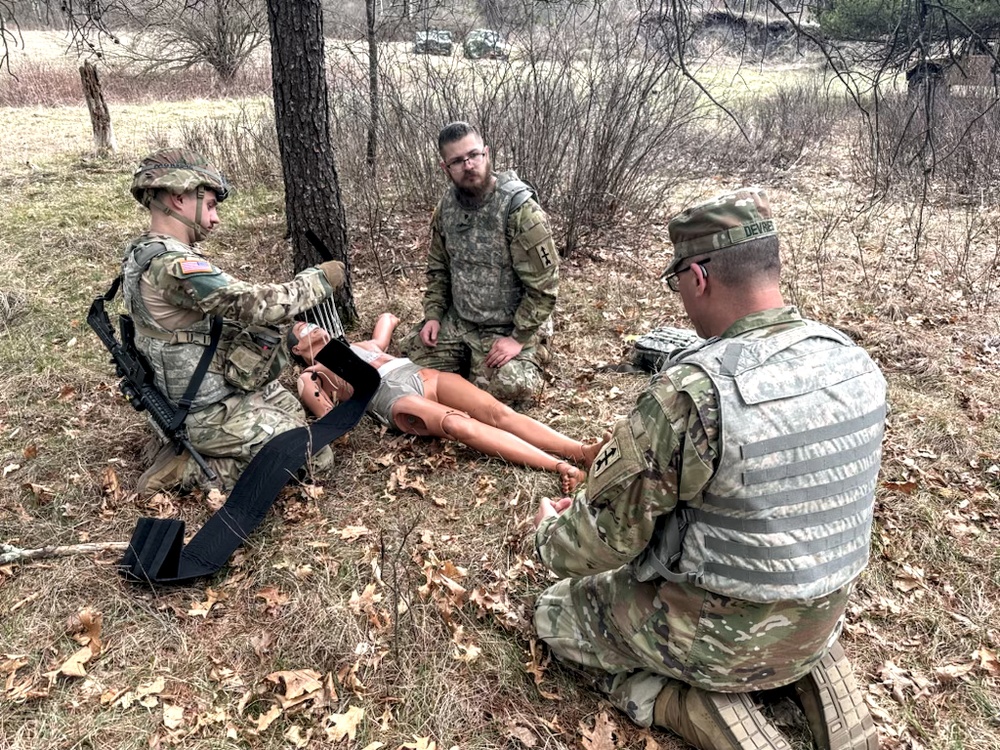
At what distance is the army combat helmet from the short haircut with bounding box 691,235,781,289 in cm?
261

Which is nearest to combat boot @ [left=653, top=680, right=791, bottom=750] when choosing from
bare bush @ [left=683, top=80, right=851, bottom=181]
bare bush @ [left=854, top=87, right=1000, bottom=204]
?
bare bush @ [left=854, top=87, right=1000, bottom=204]

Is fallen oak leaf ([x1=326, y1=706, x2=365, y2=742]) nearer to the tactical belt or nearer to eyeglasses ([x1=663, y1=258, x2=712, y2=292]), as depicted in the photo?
the tactical belt

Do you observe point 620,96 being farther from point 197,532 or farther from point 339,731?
point 339,731

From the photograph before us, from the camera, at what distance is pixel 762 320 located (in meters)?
1.87

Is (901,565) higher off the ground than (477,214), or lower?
lower

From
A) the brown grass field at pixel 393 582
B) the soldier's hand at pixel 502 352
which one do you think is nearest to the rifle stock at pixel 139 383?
the brown grass field at pixel 393 582

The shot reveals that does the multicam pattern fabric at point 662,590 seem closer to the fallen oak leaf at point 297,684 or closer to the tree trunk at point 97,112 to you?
the fallen oak leaf at point 297,684

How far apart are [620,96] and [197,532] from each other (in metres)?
5.84

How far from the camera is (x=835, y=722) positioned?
2188mm

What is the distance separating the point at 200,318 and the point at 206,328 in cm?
6

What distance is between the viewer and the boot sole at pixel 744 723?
209 cm

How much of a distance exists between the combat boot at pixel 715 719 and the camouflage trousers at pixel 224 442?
2.09 meters

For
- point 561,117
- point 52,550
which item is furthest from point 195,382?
point 561,117

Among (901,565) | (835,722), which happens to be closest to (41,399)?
(835,722)
